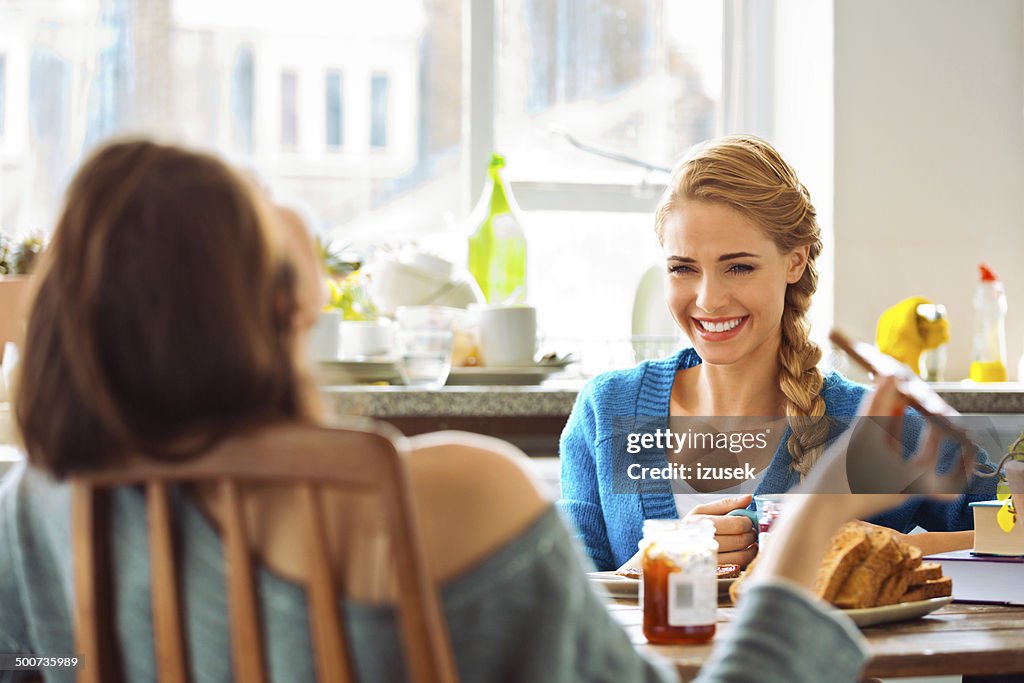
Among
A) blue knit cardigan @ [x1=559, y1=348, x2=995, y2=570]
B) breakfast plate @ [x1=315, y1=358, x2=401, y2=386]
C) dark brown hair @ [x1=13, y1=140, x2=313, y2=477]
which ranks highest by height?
dark brown hair @ [x1=13, y1=140, x2=313, y2=477]

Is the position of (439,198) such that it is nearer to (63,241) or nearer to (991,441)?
(991,441)

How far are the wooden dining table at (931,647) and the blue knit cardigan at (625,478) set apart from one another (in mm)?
562

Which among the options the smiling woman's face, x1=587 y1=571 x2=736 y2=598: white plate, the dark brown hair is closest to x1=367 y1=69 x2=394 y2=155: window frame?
the smiling woman's face

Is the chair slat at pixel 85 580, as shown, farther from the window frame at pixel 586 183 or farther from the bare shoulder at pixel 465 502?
the window frame at pixel 586 183

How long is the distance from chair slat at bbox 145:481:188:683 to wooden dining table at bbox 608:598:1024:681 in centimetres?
46

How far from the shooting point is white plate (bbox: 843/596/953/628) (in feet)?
3.96

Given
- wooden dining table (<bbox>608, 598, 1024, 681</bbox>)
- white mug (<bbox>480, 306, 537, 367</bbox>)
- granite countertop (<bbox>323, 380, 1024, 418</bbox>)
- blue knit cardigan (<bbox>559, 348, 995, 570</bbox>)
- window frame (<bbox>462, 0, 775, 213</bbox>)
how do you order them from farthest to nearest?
window frame (<bbox>462, 0, 775, 213</bbox>)
white mug (<bbox>480, 306, 537, 367</bbox>)
granite countertop (<bbox>323, 380, 1024, 418</bbox>)
blue knit cardigan (<bbox>559, 348, 995, 570</bbox>)
wooden dining table (<bbox>608, 598, 1024, 681</bbox>)

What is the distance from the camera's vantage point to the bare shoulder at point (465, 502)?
740mm

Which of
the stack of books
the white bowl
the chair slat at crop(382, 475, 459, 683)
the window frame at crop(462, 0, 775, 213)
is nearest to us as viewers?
the chair slat at crop(382, 475, 459, 683)

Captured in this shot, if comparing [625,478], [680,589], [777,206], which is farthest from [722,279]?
[680,589]

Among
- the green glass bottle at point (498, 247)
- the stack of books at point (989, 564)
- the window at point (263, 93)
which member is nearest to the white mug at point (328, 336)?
the green glass bottle at point (498, 247)

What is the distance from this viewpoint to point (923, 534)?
63.9 inches

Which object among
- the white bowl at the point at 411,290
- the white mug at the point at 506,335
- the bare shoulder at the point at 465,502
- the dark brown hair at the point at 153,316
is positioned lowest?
the white mug at the point at 506,335

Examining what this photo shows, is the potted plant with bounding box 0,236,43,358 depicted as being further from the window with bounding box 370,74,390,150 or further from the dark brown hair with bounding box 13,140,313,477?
the dark brown hair with bounding box 13,140,313,477
